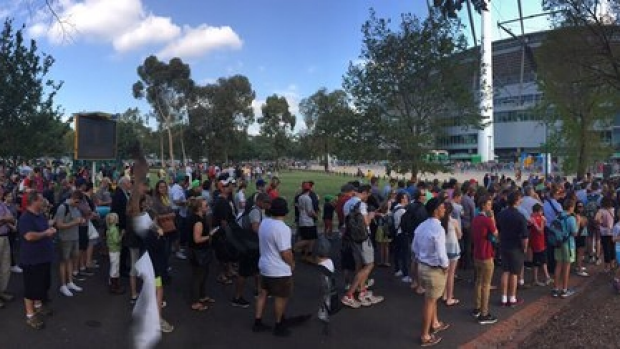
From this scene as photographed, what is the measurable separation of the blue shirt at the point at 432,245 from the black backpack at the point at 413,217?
2.28m

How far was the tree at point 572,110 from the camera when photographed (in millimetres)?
18562

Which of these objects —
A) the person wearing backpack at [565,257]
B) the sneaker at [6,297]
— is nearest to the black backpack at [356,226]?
the person wearing backpack at [565,257]

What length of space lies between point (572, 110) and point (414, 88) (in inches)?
372

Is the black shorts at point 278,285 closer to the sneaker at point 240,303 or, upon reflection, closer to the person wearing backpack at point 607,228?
the sneaker at point 240,303

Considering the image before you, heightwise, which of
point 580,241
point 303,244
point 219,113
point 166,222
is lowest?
point 303,244

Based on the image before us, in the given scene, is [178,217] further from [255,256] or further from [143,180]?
[143,180]

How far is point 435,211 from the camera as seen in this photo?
245 inches

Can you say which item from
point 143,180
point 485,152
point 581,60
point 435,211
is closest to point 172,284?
point 435,211

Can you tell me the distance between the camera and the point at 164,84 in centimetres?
5891

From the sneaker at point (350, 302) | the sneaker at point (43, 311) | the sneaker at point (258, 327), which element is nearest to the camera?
the sneaker at point (258, 327)

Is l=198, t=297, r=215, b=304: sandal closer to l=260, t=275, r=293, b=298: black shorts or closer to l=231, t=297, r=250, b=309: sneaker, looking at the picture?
l=231, t=297, r=250, b=309: sneaker

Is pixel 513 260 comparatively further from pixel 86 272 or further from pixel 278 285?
pixel 86 272

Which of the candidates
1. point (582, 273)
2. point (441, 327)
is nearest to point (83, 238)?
point (441, 327)

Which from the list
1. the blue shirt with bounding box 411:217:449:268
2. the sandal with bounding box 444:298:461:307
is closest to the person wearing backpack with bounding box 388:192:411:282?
the sandal with bounding box 444:298:461:307
